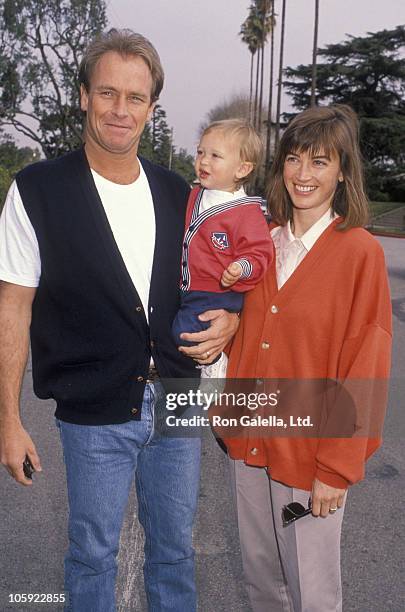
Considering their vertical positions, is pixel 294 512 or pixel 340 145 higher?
pixel 340 145

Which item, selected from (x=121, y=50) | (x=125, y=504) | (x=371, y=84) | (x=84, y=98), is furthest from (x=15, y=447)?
(x=371, y=84)

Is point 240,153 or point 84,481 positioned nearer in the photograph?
point 84,481

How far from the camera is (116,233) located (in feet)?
8.38

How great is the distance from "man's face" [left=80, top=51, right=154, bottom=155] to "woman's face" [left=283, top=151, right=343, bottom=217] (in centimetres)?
61

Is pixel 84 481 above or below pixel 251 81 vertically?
below

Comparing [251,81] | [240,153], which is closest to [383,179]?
[251,81]

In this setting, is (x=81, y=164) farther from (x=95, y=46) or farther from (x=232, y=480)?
(x=232, y=480)

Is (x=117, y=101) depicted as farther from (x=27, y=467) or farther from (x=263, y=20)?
(x=263, y=20)

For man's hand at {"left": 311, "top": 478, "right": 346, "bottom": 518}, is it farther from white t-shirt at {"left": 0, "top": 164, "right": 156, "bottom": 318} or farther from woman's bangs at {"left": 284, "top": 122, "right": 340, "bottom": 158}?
woman's bangs at {"left": 284, "top": 122, "right": 340, "bottom": 158}

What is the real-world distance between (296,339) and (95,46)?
133 cm

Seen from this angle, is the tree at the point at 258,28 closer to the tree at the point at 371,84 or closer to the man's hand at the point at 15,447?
the tree at the point at 371,84

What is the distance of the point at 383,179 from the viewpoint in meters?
57.3

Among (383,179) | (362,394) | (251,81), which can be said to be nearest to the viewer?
(362,394)

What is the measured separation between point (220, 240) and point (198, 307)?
298 millimetres
